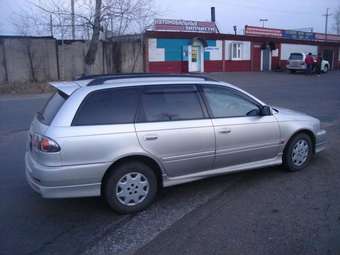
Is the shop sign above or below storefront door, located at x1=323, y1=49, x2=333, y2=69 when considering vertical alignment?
above

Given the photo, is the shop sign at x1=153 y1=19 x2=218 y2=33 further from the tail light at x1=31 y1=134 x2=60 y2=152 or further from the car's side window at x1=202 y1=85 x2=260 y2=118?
the tail light at x1=31 y1=134 x2=60 y2=152

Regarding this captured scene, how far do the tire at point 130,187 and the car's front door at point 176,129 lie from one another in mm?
251

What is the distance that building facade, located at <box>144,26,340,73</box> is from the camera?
28875 millimetres

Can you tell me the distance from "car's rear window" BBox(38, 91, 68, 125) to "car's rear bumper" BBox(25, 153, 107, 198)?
52 cm

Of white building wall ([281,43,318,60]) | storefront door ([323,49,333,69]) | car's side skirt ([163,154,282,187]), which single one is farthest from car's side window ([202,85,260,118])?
storefront door ([323,49,333,69])

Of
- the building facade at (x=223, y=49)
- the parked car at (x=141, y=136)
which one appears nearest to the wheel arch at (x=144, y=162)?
the parked car at (x=141, y=136)

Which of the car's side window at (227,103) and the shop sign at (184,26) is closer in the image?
the car's side window at (227,103)

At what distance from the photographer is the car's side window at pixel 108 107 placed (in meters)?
4.45

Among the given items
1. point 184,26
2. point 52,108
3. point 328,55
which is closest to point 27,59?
point 184,26

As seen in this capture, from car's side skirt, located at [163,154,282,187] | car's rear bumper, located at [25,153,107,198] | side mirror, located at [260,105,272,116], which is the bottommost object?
car's side skirt, located at [163,154,282,187]

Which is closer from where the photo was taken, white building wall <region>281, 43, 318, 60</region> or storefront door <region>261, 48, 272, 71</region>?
storefront door <region>261, 48, 272, 71</region>

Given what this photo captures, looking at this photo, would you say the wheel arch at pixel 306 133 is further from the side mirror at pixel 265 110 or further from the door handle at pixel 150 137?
the door handle at pixel 150 137

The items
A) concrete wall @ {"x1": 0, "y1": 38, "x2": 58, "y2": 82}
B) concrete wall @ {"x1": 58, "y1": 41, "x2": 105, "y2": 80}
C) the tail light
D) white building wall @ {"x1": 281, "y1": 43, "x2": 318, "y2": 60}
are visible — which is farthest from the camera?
white building wall @ {"x1": 281, "y1": 43, "x2": 318, "y2": 60}

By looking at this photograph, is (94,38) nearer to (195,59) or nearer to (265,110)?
(195,59)
